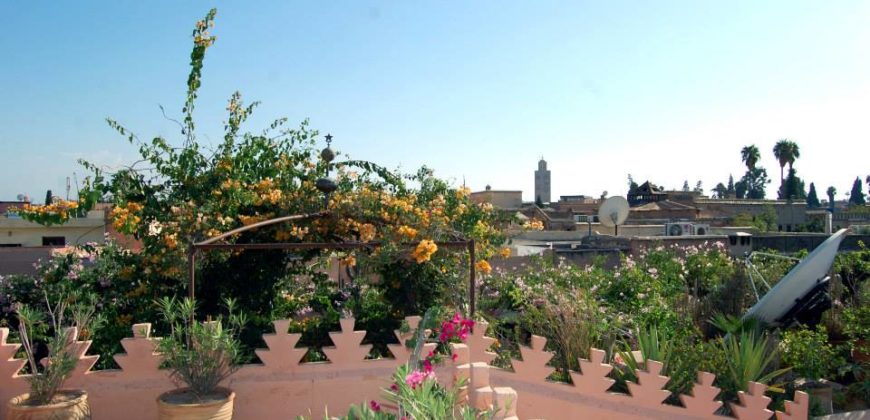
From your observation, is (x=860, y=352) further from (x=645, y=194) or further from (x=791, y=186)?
(x=791, y=186)

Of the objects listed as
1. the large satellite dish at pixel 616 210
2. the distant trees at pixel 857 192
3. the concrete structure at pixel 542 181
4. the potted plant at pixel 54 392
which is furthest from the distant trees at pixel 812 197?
the potted plant at pixel 54 392

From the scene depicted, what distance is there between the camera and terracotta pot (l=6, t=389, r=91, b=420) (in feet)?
14.8

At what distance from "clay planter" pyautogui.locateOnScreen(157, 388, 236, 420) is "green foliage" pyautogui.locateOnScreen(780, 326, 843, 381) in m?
4.99

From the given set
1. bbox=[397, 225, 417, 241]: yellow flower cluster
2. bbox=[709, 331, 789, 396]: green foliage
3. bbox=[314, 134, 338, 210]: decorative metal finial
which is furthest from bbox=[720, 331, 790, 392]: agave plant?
bbox=[314, 134, 338, 210]: decorative metal finial

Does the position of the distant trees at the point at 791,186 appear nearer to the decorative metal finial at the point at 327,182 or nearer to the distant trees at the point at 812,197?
the distant trees at the point at 812,197

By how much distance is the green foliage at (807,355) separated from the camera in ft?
21.2

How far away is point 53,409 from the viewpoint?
4.56m

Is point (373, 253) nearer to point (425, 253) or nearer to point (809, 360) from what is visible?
point (425, 253)

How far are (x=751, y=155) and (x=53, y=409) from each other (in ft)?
248

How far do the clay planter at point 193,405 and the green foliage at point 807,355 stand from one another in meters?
4.99

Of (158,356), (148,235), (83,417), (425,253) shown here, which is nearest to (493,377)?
(425,253)

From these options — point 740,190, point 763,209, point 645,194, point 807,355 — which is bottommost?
point 807,355

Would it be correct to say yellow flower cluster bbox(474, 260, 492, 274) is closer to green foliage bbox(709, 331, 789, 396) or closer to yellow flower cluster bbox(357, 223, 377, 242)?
yellow flower cluster bbox(357, 223, 377, 242)

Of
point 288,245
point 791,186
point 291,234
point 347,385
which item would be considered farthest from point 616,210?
point 791,186
